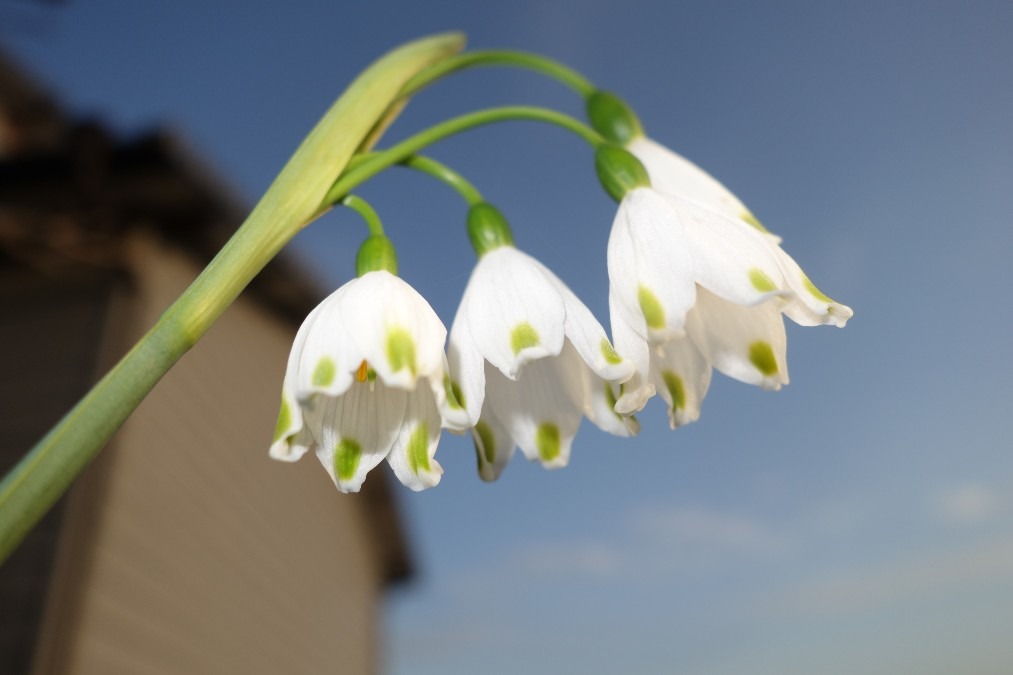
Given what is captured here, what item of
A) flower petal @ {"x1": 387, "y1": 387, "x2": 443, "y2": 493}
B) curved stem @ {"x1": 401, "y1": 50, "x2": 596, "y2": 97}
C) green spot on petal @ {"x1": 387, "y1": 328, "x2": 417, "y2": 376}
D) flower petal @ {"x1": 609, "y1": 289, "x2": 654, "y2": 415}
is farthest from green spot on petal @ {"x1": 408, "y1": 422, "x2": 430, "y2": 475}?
curved stem @ {"x1": 401, "y1": 50, "x2": 596, "y2": 97}

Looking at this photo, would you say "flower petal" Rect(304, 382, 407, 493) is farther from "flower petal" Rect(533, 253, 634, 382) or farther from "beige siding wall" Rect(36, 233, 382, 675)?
"beige siding wall" Rect(36, 233, 382, 675)

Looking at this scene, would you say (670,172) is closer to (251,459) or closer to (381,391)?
(381,391)

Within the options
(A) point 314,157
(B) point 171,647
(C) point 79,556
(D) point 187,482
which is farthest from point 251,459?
(A) point 314,157

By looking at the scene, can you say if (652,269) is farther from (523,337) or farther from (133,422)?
(133,422)

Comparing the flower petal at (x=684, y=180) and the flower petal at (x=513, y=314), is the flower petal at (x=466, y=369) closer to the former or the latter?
the flower petal at (x=513, y=314)

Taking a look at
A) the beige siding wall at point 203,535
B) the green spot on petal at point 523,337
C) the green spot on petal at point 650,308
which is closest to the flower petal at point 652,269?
the green spot on petal at point 650,308
